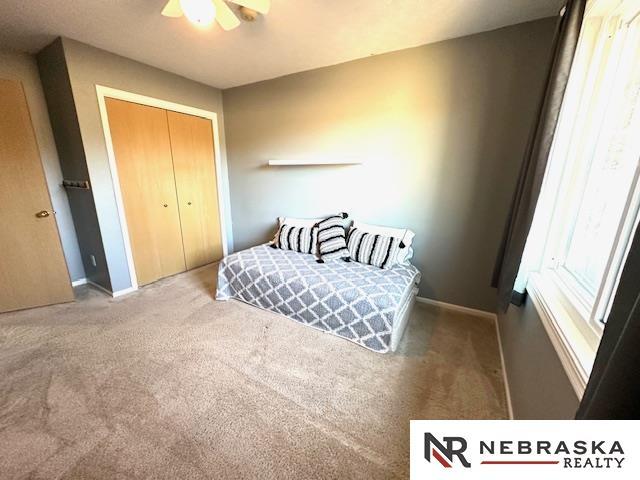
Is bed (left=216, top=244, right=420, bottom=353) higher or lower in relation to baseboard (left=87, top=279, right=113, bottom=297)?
higher

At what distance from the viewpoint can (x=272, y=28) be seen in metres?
1.97

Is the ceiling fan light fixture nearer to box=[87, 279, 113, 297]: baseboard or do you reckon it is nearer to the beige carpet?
the beige carpet

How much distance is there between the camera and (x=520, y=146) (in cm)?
201

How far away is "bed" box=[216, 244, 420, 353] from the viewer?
Answer: 1.89 m

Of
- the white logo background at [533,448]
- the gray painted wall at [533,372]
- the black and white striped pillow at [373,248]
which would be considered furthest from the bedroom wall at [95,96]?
the gray painted wall at [533,372]

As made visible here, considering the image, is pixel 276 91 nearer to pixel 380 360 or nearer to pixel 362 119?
pixel 362 119

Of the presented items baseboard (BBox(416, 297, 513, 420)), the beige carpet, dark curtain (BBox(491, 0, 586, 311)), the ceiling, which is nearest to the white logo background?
the beige carpet

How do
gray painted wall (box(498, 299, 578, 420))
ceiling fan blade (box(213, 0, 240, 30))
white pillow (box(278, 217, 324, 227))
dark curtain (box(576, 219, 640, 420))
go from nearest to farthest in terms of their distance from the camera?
dark curtain (box(576, 219, 640, 420)) → gray painted wall (box(498, 299, 578, 420)) → ceiling fan blade (box(213, 0, 240, 30)) → white pillow (box(278, 217, 324, 227))

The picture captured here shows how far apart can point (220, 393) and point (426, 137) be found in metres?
2.60

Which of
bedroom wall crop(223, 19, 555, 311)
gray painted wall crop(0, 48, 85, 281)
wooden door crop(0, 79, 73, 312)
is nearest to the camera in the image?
bedroom wall crop(223, 19, 555, 311)

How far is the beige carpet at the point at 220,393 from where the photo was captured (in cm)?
119

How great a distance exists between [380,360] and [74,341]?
2.39 metres

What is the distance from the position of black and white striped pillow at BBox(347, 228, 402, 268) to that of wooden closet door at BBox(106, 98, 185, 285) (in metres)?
2.24

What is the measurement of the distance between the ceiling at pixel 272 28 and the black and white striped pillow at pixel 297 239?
1.72 meters
